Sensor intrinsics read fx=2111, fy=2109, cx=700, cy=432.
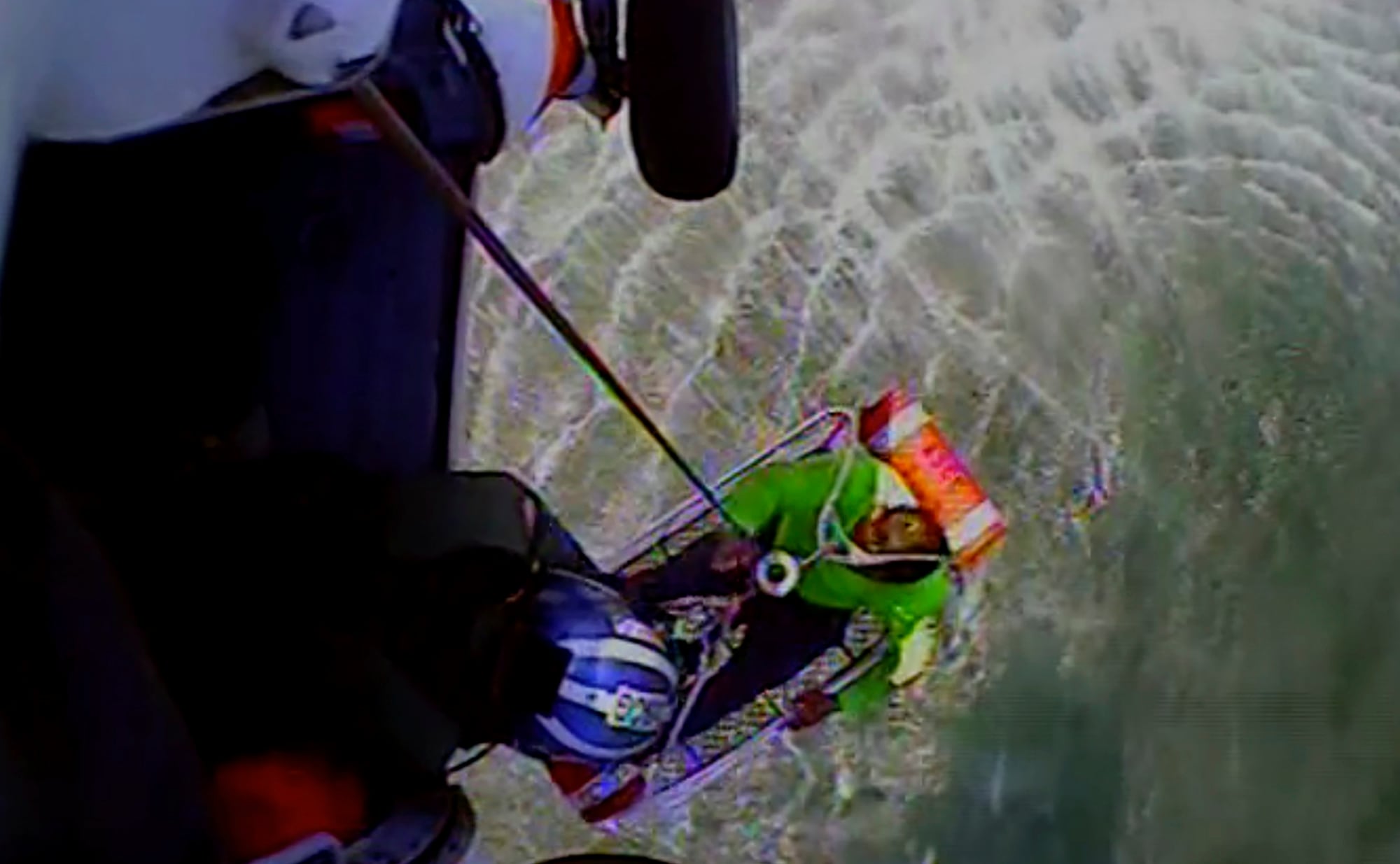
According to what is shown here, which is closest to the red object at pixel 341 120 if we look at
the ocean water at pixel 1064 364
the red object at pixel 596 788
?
the red object at pixel 596 788

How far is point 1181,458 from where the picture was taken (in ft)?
4.37

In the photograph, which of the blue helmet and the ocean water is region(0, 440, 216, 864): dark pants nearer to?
the blue helmet

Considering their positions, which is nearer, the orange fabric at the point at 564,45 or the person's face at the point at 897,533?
the orange fabric at the point at 564,45

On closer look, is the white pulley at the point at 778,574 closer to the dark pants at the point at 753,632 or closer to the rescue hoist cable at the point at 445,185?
the dark pants at the point at 753,632

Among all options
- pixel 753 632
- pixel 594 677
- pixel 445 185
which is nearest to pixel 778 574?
pixel 753 632

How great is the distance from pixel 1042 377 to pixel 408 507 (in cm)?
64

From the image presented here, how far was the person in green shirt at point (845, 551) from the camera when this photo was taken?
0.96 metres

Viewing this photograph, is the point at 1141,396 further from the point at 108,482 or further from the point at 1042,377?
the point at 108,482

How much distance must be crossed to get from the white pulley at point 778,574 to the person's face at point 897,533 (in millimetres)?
34

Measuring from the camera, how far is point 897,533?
0.97m

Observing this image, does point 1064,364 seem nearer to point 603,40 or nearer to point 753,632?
point 753,632

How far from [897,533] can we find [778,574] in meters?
0.06

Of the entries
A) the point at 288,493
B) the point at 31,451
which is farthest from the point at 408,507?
the point at 31,451

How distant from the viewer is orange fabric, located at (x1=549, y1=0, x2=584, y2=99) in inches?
32.2
